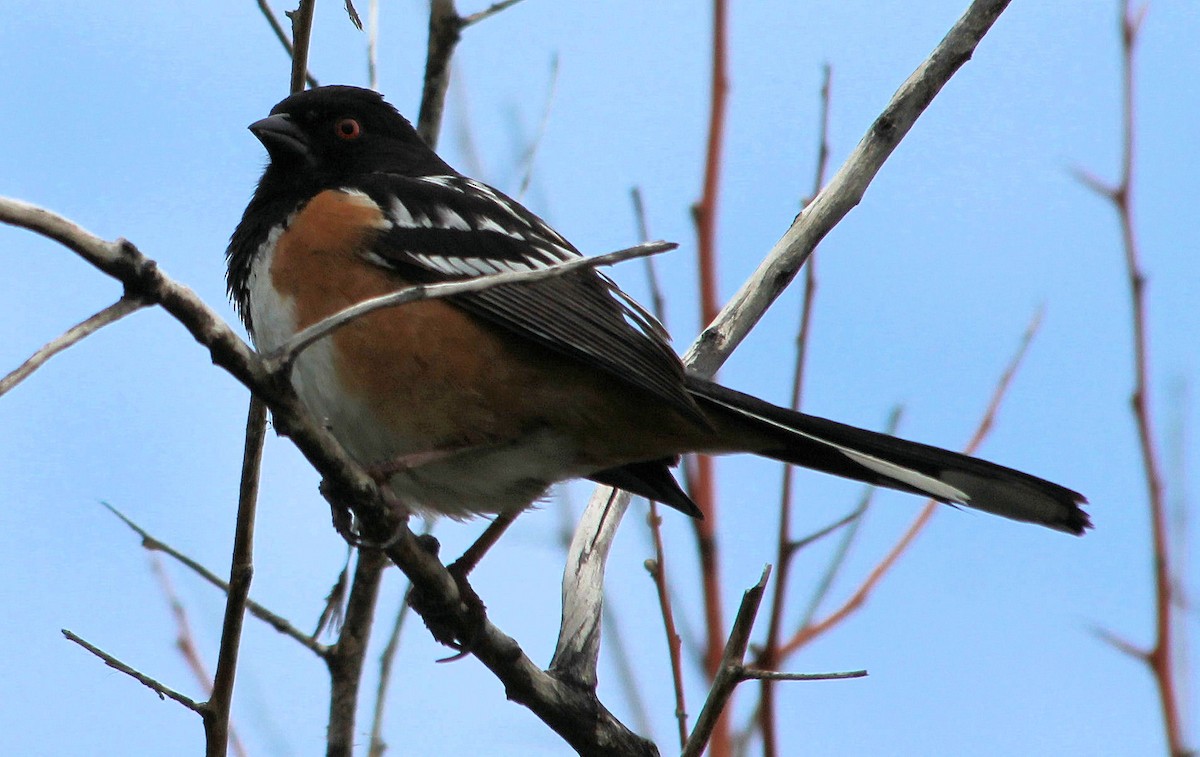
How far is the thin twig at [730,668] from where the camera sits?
2.05 m

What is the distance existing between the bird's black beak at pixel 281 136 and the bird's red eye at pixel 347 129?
11 cm

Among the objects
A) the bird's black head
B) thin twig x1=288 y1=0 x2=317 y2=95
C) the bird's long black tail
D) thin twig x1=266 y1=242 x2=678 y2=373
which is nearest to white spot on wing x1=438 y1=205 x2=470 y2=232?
the bird's black head

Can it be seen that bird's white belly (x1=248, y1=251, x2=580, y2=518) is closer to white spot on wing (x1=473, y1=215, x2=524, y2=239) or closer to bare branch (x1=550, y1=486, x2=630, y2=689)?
bare branch (x1=550, y1=486, x2=630, y2=689)

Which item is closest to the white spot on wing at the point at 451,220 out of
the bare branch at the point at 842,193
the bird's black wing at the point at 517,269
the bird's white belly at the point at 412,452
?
the bird's black wing at the point at 517,269

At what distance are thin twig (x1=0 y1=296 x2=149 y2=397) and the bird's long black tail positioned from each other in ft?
5.92

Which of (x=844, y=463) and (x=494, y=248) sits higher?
(x=494, y=248)

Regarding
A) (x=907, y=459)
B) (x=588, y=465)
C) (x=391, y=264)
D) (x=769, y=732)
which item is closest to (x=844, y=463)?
(x=907, y=459)

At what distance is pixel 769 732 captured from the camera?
2.44m

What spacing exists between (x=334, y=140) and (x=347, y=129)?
6cm

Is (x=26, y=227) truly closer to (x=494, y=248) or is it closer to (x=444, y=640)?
(x=444, y=640)

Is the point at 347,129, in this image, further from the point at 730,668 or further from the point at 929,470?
the point at 730,668

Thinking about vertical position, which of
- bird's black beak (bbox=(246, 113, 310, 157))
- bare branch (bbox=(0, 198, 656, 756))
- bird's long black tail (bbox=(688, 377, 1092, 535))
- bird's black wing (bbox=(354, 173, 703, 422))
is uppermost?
bird's black beak (bbox=(246, 113, 310, 157))

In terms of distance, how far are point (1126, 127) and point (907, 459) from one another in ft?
3.15

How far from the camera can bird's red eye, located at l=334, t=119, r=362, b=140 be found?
3883 millimetres
